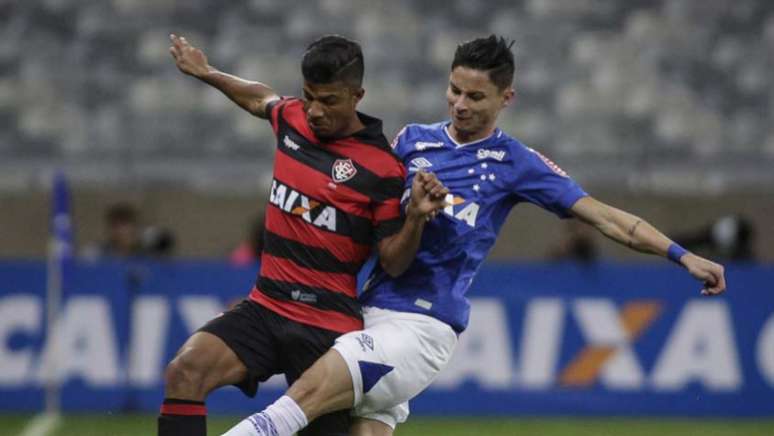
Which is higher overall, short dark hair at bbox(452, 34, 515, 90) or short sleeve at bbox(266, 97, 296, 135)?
short dark hair at bbox(452, 34, 515, 90)

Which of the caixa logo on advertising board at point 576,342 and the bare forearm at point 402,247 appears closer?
the bare forearm at point 402,247

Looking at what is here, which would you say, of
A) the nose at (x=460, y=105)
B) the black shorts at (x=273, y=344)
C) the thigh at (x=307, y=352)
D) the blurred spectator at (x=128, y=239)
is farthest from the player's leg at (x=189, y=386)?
the blurred spectator at (x=128, y=239)

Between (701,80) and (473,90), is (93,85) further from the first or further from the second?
(473,90)

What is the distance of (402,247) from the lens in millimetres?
6262

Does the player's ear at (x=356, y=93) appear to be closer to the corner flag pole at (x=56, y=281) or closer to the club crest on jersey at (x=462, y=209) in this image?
the club crest on jersey at (x=462, y=209)

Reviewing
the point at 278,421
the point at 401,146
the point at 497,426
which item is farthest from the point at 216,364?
the point at 497,426

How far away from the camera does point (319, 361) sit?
245 inches

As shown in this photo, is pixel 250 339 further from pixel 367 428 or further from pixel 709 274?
pixel 709 274

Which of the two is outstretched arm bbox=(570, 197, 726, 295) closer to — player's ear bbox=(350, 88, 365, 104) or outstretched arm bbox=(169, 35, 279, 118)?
player's ear bbox=(350, 88, 365, 104)

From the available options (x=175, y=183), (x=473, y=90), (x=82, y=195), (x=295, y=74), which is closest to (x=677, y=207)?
(x=295, y=74)

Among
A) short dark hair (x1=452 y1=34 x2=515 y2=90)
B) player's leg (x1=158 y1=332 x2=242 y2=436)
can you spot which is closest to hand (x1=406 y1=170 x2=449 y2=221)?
short dark hair (x1=452 y1=34 x2=515 y2=90)

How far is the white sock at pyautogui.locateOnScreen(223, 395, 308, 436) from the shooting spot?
598 cm

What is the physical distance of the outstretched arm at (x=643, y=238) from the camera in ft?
20.3

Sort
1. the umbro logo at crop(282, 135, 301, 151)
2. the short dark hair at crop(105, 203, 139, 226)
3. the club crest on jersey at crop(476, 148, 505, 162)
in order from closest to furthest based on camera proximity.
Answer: the umbro logo at crop(282, 135, 301, 151) → the club crest on jersey at crop(476, 148, 505, 162) → the short dark hair at crop(105, 203, 139, 226)
